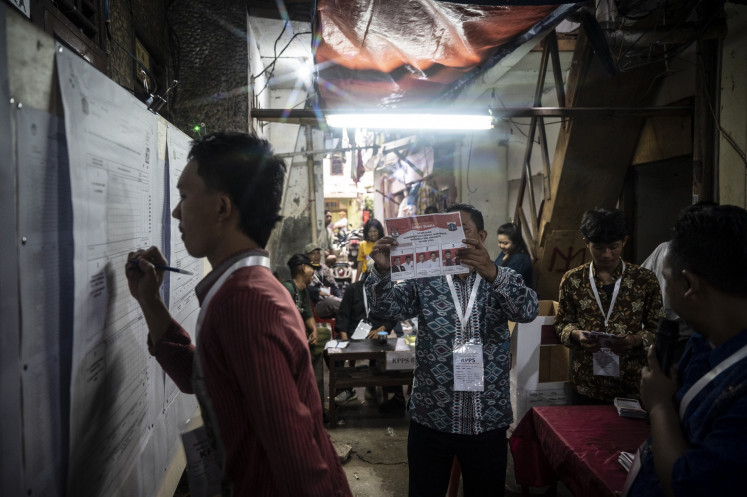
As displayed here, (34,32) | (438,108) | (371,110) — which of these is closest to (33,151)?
(34,32)

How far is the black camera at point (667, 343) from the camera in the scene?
146cm

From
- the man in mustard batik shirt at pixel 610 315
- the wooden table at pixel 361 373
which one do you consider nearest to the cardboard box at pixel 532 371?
the man in mustard batik shirt at pixel 610 315

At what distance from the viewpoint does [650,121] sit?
17.7 ft

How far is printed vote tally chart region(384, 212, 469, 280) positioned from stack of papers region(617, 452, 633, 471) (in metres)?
1.15

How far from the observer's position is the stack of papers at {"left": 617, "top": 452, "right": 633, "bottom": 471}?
201 centimetres

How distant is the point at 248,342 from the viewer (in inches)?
41.9

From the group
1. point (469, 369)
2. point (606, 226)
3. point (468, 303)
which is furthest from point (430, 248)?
point (606, 226)

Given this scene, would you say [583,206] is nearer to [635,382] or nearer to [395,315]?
[635,382]

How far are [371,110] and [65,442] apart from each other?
3905 mm

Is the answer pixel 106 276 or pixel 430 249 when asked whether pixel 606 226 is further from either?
pixel 106 276

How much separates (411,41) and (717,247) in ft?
A: 9.78

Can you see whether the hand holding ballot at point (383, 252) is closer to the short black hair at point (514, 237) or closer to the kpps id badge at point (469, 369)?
the kpps id badge at point (469, 369)

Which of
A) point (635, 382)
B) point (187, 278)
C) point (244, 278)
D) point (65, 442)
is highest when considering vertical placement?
point (244, 278)

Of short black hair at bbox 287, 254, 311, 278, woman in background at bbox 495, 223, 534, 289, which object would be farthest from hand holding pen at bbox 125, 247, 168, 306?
woman in background at bbox 495, 223, 534, 289
